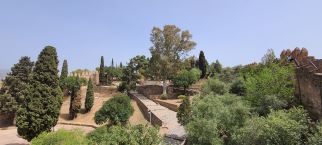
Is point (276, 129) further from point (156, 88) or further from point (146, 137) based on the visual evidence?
point (156, 88)

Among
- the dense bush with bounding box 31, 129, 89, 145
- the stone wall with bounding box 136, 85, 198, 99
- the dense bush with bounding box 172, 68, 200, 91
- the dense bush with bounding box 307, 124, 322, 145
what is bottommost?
the dense bush with bounding box 31, 129, 89, 145

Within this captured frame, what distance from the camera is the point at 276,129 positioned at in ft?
50.5

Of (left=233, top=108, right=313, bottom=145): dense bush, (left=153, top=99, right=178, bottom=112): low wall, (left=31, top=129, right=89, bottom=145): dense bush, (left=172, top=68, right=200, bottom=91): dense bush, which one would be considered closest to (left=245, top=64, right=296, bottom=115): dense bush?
(left=233, top=108, right=313, bottom=145): dense bush

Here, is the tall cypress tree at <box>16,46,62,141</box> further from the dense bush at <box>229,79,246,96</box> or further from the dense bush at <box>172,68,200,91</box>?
the dense bush at <box>172,68,200,91</box>

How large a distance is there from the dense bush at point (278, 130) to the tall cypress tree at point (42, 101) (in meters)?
15.5

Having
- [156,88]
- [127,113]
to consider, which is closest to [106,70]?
[156,88]

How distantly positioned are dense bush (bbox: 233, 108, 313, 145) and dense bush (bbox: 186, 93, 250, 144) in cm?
248

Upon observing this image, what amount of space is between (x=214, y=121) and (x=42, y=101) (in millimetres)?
13980

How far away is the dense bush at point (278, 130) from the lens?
15180mm

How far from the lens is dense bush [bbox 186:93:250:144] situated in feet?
61.9

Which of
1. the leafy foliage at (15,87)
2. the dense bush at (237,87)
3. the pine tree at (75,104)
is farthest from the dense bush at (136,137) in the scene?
the pine tree at (75,104)

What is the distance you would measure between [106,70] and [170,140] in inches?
1375

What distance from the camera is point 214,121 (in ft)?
64.2

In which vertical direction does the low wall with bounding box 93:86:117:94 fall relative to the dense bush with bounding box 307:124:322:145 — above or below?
above
